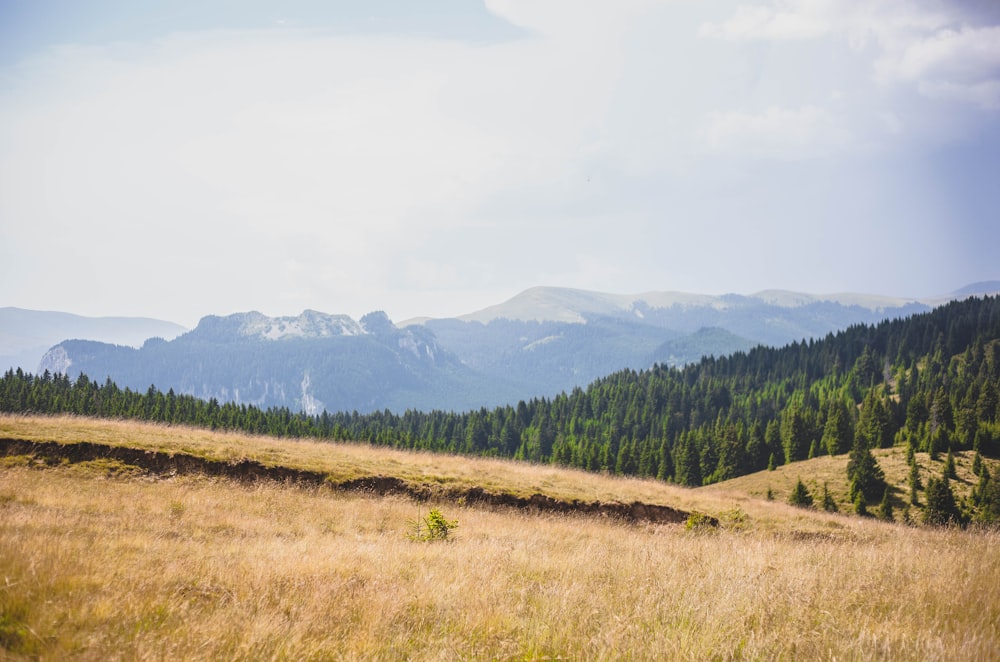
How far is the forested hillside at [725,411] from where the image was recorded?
95.2 metres

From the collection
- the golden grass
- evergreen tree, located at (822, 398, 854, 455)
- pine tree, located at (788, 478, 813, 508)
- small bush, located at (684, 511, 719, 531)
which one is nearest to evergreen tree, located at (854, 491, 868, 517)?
pine tree, located at (788, 478, 813, 508)

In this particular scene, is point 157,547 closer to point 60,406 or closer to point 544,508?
point 544,508

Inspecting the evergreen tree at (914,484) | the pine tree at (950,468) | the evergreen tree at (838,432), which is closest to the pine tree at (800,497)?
the evergreen tree at (914,484)

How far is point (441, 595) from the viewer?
20.9 feet

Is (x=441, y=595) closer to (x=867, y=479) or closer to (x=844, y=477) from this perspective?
(x=867, y=479)

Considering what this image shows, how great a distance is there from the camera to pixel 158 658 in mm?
4250

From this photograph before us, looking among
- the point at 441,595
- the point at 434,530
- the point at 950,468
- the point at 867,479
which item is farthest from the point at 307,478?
the point at 950,468

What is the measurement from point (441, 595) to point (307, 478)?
49.3ft

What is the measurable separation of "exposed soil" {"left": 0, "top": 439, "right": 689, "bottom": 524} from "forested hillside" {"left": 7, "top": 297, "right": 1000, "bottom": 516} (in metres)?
43.4

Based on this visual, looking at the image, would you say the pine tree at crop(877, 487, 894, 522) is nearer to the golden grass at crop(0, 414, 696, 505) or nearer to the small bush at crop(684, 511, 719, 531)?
the golden grass at crop(0, 414, 696, 505)

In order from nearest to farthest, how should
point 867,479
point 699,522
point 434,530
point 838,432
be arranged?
point 434,530 < point 699,522 < point 867,479 < point 838,432

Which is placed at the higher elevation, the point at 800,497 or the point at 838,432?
the point at 838,432

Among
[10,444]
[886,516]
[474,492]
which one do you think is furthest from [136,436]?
[886,516]

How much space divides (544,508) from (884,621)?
1668cm
